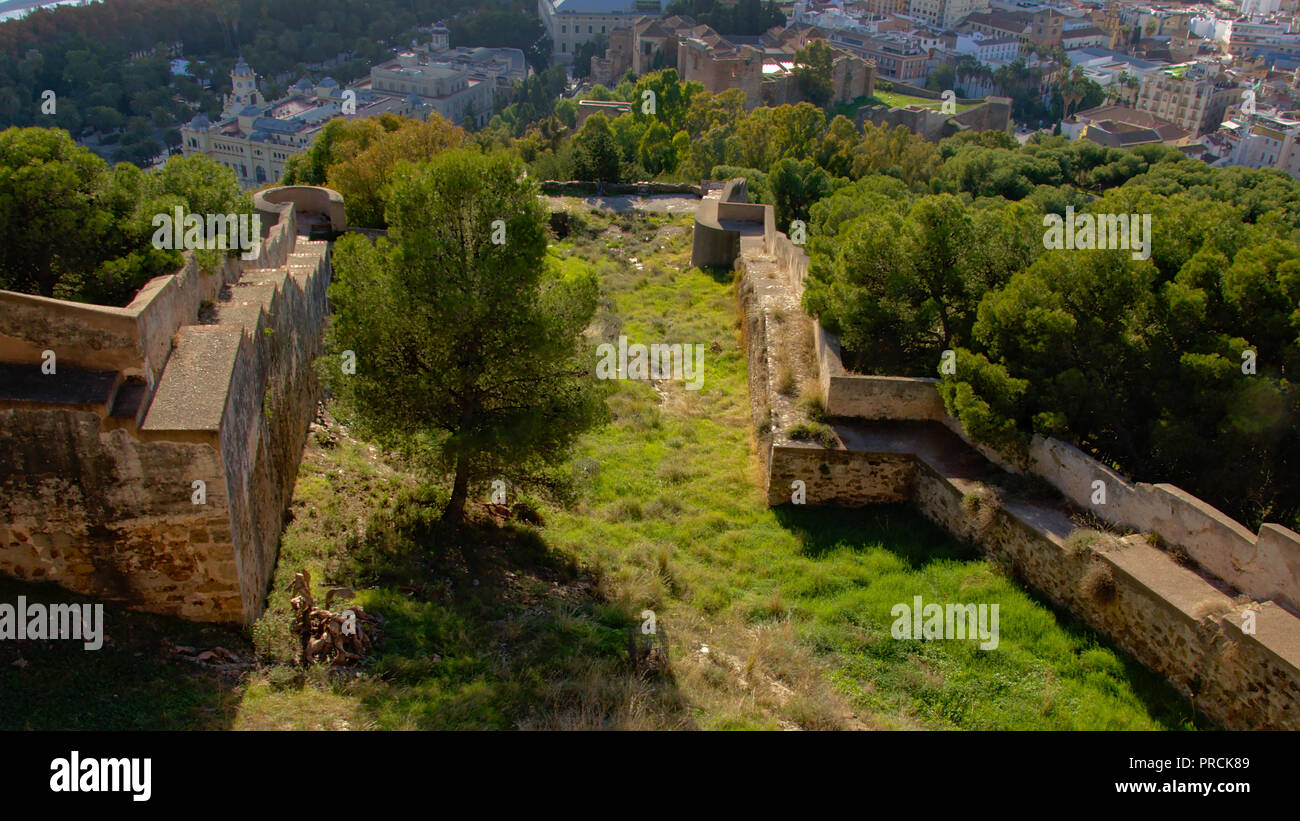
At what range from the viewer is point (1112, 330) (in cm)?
1202

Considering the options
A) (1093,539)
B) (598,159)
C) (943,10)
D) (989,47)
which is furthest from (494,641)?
(943,10)

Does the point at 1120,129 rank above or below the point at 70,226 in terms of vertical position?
below

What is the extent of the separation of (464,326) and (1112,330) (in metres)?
8.22

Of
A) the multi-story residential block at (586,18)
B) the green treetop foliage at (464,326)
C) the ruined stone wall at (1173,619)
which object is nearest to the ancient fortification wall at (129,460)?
the green treetop foliage at (464,326)

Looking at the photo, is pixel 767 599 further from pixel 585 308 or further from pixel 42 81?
pixel 42 81

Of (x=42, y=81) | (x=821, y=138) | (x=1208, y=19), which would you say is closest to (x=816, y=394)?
(x=821, y=138)

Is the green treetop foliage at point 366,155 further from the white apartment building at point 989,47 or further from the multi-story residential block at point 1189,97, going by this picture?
the white apartment building at point 989,47

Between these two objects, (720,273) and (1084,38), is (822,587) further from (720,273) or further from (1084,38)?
(1084,38)

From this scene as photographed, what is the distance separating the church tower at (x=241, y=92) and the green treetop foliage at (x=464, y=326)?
83145 mm

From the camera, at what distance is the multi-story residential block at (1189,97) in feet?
380

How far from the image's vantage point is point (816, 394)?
14312mm

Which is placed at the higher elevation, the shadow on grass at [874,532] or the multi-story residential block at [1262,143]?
the shadow on grass at [874,532]

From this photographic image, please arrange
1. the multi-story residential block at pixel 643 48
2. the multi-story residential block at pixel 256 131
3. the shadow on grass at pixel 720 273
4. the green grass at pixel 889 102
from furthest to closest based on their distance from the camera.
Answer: the multi-story residential block at pixel 643 48 → the green grass at pixel 889 102 → the multi-story residential block at pixel 256 131 → the shadow on grass at pixel 720 273

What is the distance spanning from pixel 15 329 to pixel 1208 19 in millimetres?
214491
